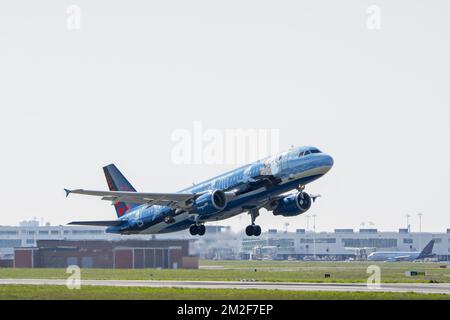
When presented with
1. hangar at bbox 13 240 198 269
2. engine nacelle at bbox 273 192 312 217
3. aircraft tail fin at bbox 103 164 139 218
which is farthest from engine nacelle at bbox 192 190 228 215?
hangar at bbox 13 240 198 269

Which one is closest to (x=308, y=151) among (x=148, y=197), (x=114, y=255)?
(x=148, y=197)

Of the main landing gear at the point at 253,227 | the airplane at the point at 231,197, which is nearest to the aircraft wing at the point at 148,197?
the airplane at the point at 231,197

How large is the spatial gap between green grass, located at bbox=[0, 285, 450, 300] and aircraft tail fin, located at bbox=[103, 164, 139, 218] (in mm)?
30104

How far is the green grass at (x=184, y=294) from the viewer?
55.5 meters

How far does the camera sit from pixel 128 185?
95.1 m

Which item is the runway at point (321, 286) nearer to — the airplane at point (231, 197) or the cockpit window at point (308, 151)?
the airplane at point (231, 197)

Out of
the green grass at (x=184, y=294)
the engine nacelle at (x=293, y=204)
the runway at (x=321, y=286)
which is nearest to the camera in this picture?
the green grass at (x=184, y=294)

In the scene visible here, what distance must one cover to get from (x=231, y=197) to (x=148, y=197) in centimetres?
823

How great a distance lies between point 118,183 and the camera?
313 feet

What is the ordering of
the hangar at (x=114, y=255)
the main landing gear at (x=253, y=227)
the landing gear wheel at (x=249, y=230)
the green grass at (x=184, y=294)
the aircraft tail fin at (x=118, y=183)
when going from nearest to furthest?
the green grass at (x=184, y=294)
the main landing gear at (x=253, y=227)
the landing gear wheel at (x=249, y=230)
the aircraft tail fin at (x=118, y=183)
the hangar at (x=114, y=255)
